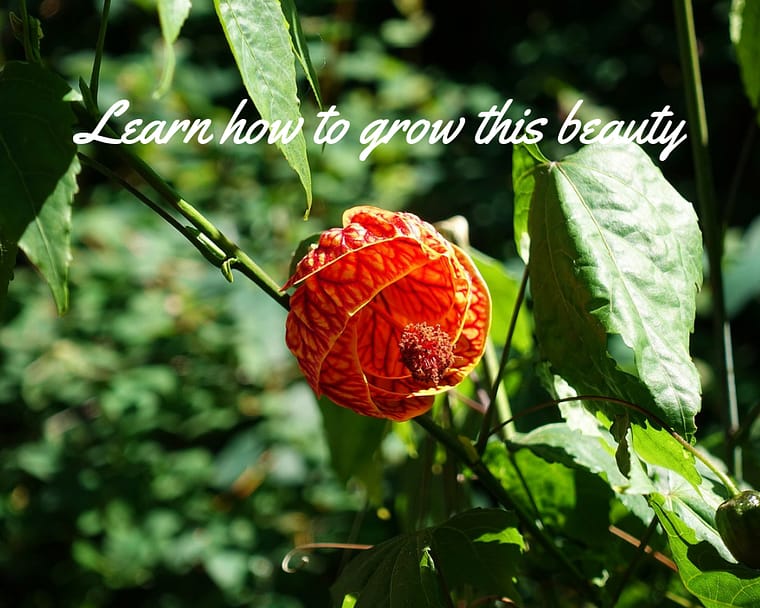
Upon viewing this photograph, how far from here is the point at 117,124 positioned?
2014 millimetres

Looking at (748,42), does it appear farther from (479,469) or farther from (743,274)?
(743,274)

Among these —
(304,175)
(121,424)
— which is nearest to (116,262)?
(121,424)

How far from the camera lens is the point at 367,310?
595 mm

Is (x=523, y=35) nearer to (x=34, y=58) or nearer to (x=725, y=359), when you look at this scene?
(x=725, y=359)

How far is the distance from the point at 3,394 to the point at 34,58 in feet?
4.91

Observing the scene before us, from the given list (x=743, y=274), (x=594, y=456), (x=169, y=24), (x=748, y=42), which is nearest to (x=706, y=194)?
(x=748, y=42)

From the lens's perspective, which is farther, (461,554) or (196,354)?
(196,354)

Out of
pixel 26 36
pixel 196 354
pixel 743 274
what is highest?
pixel 26 36

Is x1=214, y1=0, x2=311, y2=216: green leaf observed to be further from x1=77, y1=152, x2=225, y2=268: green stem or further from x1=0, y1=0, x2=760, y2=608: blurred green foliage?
x1=0, y1=0, x2=760, y2=608: blurred green foliage

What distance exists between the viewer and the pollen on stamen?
1.74ft

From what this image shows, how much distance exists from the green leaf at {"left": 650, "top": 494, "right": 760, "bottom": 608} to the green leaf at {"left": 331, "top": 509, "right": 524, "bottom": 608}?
0.09 m

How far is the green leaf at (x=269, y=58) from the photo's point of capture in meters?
0.45

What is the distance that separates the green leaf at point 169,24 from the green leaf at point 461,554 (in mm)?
298

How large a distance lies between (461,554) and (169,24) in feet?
1.13
